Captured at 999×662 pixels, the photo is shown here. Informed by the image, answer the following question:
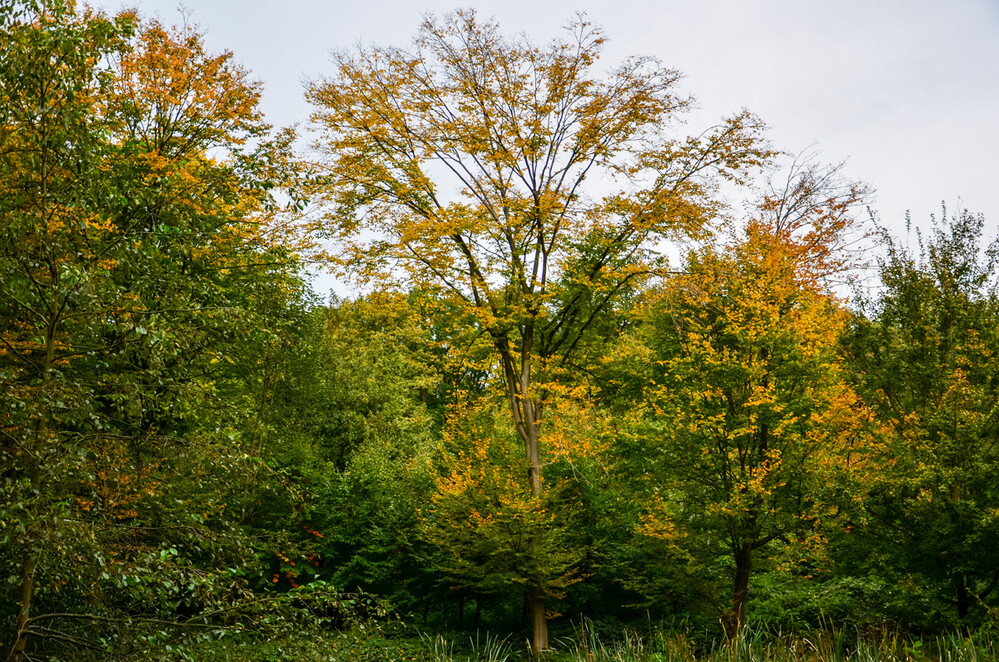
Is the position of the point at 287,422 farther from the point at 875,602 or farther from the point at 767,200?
the point at 767,200

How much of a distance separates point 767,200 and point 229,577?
20018 mm

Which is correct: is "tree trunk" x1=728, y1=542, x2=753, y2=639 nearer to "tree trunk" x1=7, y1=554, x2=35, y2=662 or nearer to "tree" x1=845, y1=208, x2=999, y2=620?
"tree" x1=845, y1=208, x2=999, y2=620

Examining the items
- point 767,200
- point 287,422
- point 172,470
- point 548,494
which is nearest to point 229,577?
point 172,470

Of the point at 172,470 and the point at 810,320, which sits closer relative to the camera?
the point at 172,470

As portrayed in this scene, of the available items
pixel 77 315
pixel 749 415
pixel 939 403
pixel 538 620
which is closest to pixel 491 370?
pixel 538 620

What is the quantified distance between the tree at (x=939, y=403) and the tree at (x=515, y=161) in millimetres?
4332

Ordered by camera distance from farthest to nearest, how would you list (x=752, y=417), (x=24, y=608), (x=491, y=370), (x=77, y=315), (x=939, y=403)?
(x=491, y=370)
(x=752, y=417)
(x=939, y=403)
(x=77, y=315)
(x=24, y=608)

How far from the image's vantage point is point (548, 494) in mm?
13039

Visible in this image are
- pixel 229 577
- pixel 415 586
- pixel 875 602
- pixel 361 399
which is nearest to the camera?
pixel 229 577

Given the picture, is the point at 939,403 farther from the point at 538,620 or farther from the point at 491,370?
the point at 491,370

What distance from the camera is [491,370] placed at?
1611 centimetres

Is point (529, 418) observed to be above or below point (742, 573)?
above

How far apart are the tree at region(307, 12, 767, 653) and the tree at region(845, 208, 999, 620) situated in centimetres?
433

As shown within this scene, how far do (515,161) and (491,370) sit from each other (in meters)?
4.78
